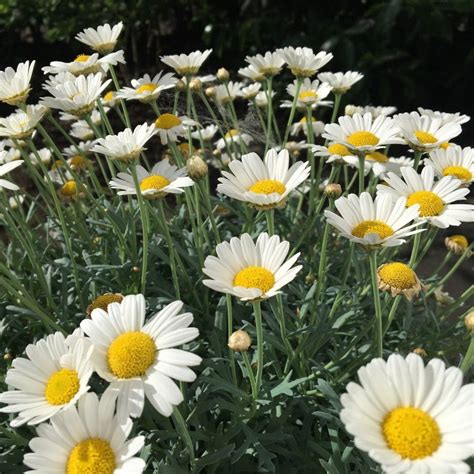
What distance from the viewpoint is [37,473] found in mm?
826

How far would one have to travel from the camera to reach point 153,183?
4.29ft

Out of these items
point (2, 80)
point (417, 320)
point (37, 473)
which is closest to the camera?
point (37, 473)

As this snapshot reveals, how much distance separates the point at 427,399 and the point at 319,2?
3933 mm

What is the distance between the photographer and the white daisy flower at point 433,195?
1.16 meters

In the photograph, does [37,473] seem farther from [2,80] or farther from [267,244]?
[2,80]

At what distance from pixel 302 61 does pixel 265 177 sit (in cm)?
60

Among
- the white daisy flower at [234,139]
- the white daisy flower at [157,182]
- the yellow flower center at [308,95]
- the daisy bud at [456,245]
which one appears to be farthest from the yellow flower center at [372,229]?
the white daisy flower at [234,139]

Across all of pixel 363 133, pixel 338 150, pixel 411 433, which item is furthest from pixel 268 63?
pixel 411 433

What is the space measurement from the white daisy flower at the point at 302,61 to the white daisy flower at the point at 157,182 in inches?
21.8

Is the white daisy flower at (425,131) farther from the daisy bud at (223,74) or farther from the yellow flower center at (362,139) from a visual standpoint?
the daisy bud at (223,74)

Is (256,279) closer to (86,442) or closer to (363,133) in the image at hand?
(86,442)

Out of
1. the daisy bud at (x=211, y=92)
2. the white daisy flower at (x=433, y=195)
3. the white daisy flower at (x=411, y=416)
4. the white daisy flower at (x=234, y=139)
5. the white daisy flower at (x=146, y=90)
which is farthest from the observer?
the white daisy flower at (x=234, y=139)

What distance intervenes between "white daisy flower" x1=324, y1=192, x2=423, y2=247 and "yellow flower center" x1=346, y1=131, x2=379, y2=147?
24 centimetres

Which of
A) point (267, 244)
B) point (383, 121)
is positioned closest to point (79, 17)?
point (383, 121)
